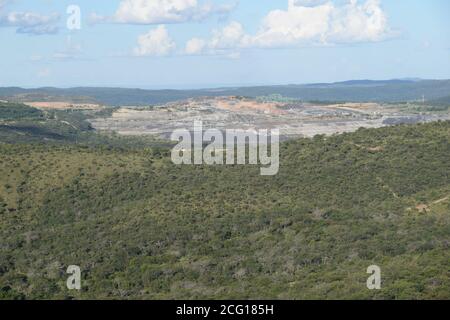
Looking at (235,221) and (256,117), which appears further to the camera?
(256,117)

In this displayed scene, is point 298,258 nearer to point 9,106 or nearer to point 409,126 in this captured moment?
point 409,126

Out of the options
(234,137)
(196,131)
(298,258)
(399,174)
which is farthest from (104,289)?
(196,131)

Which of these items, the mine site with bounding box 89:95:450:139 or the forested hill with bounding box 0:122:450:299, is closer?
the forested hill with bounding box 0:122:450:299

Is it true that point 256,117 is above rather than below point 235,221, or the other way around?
above
